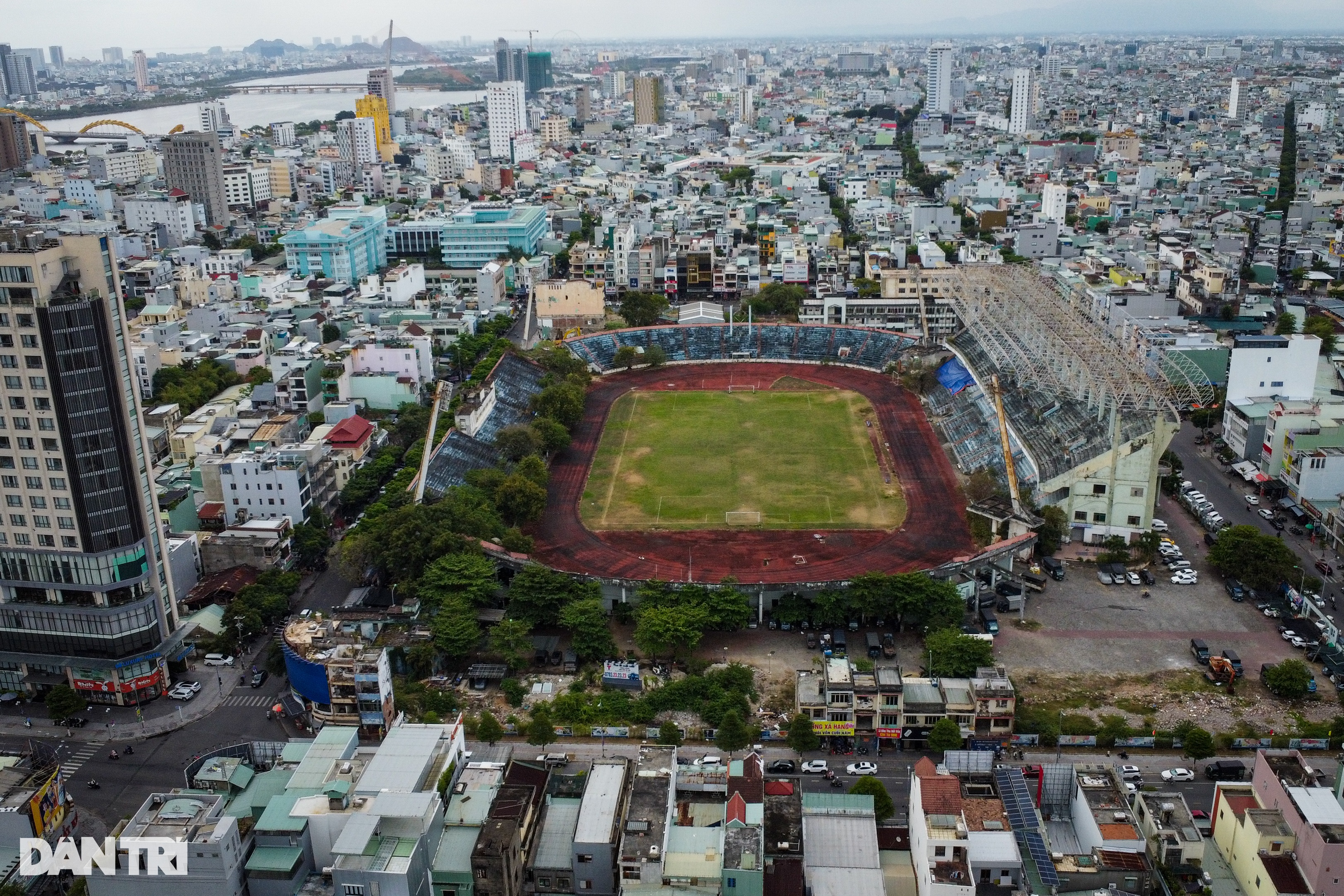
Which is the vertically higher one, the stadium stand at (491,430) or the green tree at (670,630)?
the stadium stand at (491,430)

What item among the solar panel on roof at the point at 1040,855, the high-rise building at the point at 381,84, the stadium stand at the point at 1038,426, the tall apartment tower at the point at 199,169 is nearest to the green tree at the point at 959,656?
the solar panel on roof at the point at 1040,855

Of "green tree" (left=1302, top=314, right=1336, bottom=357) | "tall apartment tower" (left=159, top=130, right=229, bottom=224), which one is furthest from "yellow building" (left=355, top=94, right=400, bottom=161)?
"green tree" (left=1302, top=314, right=1336, bottom=357)

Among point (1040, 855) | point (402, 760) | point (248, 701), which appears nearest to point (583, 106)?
point (248, 701)

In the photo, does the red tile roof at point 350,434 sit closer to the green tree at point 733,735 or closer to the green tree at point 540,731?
the green tree at point 540,731

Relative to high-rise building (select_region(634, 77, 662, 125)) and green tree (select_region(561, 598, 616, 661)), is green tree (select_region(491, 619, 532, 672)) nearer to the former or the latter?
green tree (select_region(561, 598, 616, 661))

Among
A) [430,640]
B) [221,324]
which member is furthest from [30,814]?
[221,324]

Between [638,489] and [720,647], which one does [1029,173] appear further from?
A: [720,647]
